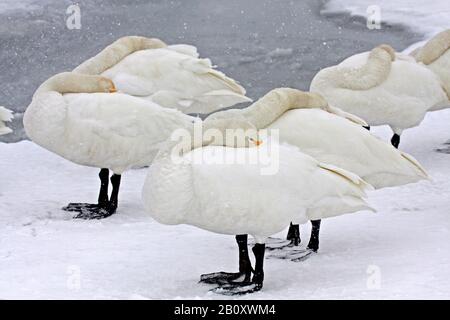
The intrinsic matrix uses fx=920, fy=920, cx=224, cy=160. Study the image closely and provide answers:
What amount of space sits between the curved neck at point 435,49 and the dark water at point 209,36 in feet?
6.63

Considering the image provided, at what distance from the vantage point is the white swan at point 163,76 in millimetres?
7090

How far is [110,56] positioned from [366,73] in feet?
6.51

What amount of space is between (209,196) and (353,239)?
1.45m

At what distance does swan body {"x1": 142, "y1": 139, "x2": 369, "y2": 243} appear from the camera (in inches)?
156

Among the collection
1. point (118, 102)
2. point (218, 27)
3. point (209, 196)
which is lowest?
point (209, 196)

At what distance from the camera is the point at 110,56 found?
283 inches

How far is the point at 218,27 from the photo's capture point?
12.4 meters

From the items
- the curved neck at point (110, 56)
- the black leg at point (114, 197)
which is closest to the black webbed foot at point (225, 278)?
the black leg at point (114, 197)

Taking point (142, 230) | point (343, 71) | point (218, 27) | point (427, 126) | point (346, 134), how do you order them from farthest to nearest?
point (218, 27)
point (427, 126)
point (343, 71)
point (142, 230)
point (346, 134)

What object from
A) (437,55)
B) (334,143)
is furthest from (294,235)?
(437,55)

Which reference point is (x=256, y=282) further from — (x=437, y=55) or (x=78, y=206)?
(x=437, y=55)
